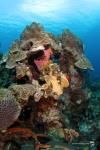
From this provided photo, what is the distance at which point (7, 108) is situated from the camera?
6387 mm

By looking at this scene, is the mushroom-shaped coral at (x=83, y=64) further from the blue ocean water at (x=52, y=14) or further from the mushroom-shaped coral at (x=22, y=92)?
the blue ocean water at (x=52, y=14)

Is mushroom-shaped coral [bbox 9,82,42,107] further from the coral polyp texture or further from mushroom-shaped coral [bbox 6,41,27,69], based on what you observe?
mushroom-shaped coral [bbox 6,41,27,69]

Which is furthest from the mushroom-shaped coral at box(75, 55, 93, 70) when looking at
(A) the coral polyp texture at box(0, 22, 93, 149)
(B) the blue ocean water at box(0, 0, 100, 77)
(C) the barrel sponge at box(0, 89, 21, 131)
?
(B) the blue ocean water at box(0, 0, 100, 77)

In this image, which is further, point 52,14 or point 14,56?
point 52,14

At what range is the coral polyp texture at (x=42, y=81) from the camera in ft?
23.5

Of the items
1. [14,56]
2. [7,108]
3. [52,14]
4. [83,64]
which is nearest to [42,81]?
[14,56]

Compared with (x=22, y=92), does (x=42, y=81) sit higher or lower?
higher

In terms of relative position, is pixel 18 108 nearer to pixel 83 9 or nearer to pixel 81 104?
pixel 81 104

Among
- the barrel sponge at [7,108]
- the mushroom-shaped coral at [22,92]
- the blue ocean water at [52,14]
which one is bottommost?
the barrel sponge at [7,108]

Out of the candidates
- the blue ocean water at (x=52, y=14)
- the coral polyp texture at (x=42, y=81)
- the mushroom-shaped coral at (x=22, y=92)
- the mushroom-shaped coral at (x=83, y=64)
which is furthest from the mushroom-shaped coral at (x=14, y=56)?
the blue ocean water at (x=52, y=14)

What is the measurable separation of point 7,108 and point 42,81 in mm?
2037

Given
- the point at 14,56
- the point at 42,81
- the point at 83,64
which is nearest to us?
the point at 42,81

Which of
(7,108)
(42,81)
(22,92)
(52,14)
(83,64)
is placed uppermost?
(52,14)

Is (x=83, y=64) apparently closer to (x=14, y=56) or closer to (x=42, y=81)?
(x=42, y=81)
